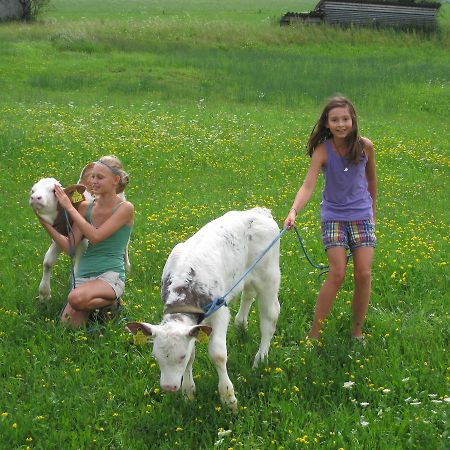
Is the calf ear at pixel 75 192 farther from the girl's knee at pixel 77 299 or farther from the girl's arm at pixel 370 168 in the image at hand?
the girl's arm at pixel 370 168

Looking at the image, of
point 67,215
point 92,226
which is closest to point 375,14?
point 67,215

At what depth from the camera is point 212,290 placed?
5203 millimetres

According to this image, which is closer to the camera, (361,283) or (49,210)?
(361,283)

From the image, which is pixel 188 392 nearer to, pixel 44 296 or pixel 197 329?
pixel 197 329

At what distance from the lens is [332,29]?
3919 centimetres

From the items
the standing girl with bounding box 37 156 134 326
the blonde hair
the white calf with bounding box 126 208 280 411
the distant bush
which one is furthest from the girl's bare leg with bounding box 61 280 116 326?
the distant bush

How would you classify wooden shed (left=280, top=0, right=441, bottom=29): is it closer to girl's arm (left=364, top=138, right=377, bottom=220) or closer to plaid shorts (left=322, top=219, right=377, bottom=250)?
girl's arm (left=364, top=138, right=377, bottom=220)

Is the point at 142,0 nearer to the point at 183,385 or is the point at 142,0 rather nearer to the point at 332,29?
the point at 332,29

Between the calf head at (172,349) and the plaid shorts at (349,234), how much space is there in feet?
6.02

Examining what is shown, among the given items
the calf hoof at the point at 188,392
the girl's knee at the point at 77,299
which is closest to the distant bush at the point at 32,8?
the girl's knee at the point at 77,299

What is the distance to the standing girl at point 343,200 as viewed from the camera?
240 inches

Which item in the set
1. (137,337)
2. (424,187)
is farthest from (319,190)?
(137,337)

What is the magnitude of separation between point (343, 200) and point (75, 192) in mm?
2442

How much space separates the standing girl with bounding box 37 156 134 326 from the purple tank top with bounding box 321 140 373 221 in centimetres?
186
